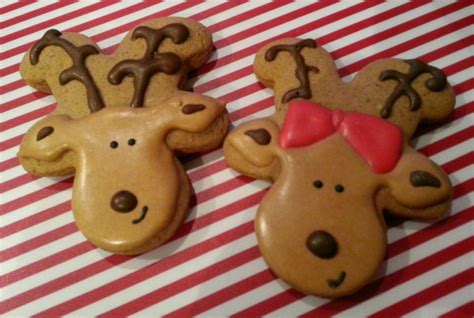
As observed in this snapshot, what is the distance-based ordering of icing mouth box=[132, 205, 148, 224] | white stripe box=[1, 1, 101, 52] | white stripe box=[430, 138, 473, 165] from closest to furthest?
icing mouth box=[132, 205, 148, 224] → white stripe box=[430, 138, 473, 165] → white stripe box=[1, 1, 101, 52]

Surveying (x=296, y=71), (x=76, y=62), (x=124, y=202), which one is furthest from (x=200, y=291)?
(x=76, y=62)

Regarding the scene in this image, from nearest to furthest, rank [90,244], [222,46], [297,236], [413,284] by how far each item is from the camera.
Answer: [297,236] < [413,284] < [90,244] < [222,46]

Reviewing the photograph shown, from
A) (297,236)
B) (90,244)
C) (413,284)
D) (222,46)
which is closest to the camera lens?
(297,236)

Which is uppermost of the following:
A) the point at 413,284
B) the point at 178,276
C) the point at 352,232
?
the point at 352,232

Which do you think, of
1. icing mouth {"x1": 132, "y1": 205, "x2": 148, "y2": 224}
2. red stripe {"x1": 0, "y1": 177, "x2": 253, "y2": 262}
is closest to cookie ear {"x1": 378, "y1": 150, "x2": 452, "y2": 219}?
red stripe {"x1": 0, "y1": 177, "x2": 253, "y2": 262}

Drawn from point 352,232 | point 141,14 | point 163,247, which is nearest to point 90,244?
point 163,247

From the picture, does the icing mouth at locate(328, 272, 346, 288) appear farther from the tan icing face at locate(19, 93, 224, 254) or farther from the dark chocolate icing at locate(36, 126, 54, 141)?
the dark chocolate icing at locate(36, 126, 54, 141)

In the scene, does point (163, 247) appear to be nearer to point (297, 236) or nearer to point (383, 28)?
point (297, 236)
